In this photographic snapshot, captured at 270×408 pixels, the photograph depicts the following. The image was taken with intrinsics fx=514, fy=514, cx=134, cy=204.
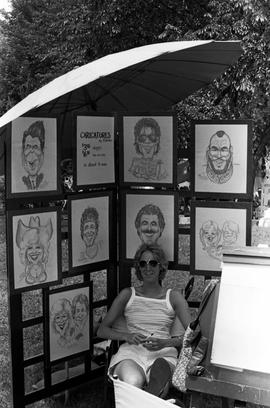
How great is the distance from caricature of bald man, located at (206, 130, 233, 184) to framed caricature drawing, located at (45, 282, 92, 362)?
120 centimetres

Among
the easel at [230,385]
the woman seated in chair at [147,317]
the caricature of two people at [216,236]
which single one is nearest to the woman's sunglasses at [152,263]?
the woman seated in chair at [147,317]

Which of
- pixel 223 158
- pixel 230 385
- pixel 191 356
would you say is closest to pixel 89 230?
pixel 223 158

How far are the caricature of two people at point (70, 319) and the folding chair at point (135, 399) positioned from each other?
1509 millimetres

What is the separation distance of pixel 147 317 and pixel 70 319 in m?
0.59

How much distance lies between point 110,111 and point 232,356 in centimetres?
253

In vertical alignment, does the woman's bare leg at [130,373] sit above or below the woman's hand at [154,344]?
below

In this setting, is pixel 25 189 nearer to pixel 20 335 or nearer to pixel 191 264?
pixel 20 335

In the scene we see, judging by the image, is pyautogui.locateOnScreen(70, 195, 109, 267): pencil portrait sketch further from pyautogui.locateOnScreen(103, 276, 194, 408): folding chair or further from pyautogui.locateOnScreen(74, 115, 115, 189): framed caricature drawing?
pyautogui.locateOnScreen(103, 276, 194, 408): folding chair

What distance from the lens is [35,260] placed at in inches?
131

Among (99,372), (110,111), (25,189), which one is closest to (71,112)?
(110,111)

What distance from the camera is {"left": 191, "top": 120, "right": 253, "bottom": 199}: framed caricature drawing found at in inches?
137

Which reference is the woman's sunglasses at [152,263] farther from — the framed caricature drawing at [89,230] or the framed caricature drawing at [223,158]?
the framed caricature drawing at [223,158]

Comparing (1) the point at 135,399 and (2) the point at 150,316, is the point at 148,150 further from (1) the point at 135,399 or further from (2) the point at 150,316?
(1) the point at 135,399

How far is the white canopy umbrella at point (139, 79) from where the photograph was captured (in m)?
2.52
